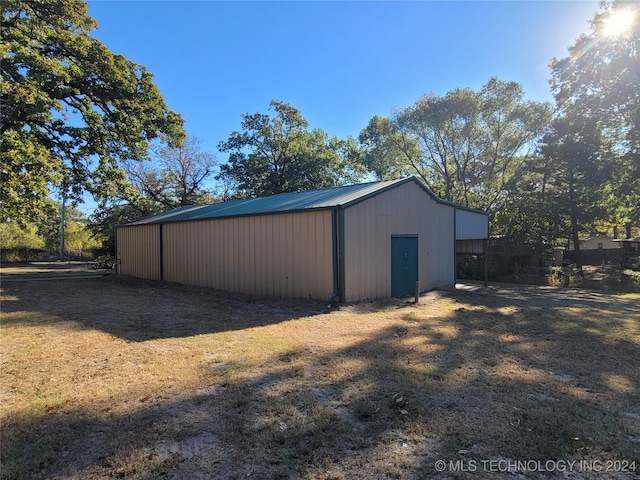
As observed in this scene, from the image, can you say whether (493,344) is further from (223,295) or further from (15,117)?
(15,117)

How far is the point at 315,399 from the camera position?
364cm

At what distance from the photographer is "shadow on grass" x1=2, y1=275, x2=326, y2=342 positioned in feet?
22.2

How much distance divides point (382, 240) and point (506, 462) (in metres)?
8.21

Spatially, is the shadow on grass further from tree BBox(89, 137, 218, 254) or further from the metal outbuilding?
tree BBox(89, 137, 218, 254)

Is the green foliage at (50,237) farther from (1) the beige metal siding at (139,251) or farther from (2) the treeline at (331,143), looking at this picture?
(1) the beige metal siding at (139,251)

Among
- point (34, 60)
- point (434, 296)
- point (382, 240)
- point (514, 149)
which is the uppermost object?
point (514, 149)

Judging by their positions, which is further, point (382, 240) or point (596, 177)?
point (596, 177)

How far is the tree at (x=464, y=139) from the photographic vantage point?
26.9 metres

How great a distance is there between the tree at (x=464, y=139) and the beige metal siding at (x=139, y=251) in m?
21.2

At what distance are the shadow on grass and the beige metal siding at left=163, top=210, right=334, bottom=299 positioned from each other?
55 centimetres

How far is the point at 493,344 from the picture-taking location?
19.2ft

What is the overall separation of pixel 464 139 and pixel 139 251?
24.3m

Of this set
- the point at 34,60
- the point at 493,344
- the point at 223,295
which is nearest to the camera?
the point at 493,344

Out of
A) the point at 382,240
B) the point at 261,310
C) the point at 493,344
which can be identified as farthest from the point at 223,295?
the point at 493,344
